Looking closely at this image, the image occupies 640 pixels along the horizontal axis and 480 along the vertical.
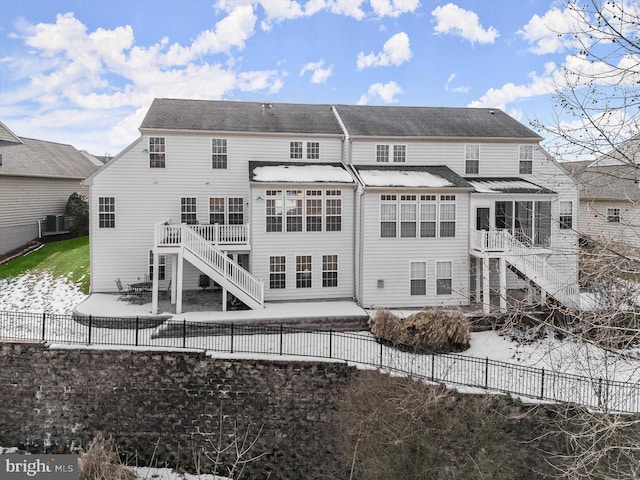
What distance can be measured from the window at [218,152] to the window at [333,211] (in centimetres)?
549

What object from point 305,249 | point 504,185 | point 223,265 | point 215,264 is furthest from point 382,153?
point 215,264

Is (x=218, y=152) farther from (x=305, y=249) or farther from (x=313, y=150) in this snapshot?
(x=305, y=249)

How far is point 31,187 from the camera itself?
100 feet

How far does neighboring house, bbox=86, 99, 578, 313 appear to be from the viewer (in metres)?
19.8

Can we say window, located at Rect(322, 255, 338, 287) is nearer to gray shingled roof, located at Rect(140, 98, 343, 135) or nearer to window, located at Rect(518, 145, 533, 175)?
gray shingled roof, located at Rect(140, 98, 343, 135)

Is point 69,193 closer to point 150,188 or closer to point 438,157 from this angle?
point 150,188

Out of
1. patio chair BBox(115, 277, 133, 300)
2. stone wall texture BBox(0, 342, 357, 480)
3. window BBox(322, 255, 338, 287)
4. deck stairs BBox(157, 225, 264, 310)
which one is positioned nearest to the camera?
stone wall texture BBox(0, 342, 357, 480)

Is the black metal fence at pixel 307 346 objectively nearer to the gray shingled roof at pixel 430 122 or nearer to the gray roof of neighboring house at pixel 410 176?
the gray roof of neighboring house at pixel 410 176

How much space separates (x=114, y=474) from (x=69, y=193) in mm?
27597

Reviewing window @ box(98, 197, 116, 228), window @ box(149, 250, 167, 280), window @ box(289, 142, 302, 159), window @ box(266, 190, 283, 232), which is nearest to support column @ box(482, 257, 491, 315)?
window @ box(266, 190, 283, 232)

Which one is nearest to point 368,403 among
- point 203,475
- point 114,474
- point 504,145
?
point 203,475

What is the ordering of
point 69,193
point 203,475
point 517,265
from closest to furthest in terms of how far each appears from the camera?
1. point 203,475
2. point 517,265
3. point 69,193

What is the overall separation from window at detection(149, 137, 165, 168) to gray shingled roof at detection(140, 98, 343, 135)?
2.08ft

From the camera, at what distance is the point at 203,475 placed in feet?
45.0
